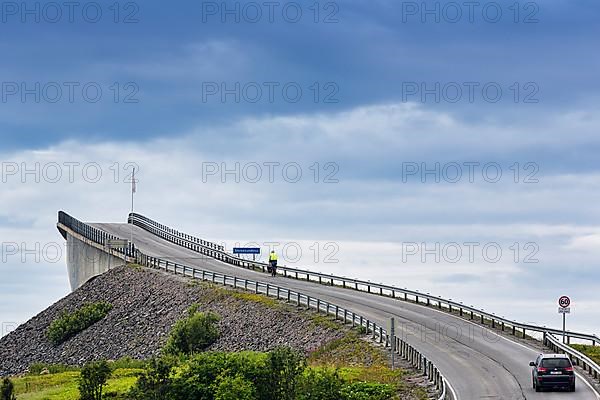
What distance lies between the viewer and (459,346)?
53.0 meters

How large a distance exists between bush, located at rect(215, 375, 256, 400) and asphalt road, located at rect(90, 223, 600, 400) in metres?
8.02

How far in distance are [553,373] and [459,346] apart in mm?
12040

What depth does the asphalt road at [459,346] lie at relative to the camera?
41.4 meters

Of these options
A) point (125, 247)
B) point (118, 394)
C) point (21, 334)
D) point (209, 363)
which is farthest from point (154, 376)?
point (125, 247)

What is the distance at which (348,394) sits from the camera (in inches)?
1547

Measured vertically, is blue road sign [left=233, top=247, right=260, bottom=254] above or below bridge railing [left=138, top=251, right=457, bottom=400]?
above

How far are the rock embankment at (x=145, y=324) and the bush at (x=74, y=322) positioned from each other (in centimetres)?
75

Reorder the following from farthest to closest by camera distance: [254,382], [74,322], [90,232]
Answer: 1. [90,232]
2. [74,322]
3. [254,382]

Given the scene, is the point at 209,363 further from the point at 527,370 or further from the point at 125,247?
the point at 125,247

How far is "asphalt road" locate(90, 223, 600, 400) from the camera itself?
136 feet

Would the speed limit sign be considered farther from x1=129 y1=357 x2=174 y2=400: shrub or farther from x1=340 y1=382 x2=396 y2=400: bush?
x1=129 y1=357 x2=174 y2=400: shrub

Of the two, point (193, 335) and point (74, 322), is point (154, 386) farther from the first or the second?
point (74, 322)

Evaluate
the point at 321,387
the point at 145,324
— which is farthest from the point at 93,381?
the point at 145,324

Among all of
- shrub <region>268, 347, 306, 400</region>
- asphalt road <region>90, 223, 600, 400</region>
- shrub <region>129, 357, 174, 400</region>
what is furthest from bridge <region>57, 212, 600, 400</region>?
shrub <region>129, 357, 174, 400</region>
